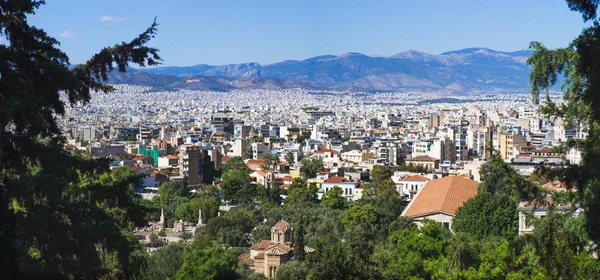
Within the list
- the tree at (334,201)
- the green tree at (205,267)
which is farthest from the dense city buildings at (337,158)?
the tree at (334,201)

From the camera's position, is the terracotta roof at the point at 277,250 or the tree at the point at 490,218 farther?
the tree at the point at 490,218

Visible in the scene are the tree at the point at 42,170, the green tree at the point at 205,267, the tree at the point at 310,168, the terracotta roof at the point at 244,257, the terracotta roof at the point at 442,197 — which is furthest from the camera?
the tree at the point at 310,168

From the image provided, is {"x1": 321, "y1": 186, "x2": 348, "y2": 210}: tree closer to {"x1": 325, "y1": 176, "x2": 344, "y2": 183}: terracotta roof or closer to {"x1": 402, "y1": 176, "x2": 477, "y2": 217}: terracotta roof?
{"x1": 402, "y1": 176, "x2": 477, "y2": 217}: terracotta roof

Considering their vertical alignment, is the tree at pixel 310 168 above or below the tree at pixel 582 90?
below

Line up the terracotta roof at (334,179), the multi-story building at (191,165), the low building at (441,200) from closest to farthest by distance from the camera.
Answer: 1. the low building at (441,200)
2. the terracotta roof at (334,179)
3. the multi-story building at (191,165)

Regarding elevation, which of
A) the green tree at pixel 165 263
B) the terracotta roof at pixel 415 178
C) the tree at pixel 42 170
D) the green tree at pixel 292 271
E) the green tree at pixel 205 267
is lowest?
the green tree at pixel 292 271

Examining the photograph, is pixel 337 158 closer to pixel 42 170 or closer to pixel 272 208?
pixel 272 208

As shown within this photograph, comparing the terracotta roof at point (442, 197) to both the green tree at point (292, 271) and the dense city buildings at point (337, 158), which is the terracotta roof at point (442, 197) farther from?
the green tree at point (292, 271)

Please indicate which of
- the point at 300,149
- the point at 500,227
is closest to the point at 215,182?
the point at 300,149

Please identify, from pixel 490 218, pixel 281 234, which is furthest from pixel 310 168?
pixel 281 234
